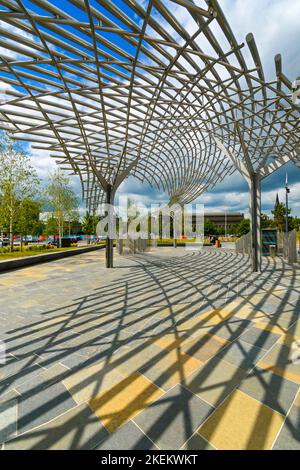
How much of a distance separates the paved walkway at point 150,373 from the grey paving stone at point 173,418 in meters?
0.01

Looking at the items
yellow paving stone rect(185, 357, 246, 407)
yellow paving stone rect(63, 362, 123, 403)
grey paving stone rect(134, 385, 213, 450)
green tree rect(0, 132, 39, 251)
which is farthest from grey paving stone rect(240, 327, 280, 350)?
green tree rect(0, 132, 39, 251)

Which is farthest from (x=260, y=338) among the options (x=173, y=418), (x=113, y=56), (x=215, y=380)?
(x=113, y=56)

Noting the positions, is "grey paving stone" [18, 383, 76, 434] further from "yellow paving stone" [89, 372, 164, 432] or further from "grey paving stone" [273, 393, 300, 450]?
"grey paving stone" [273, 393, 300, 450]

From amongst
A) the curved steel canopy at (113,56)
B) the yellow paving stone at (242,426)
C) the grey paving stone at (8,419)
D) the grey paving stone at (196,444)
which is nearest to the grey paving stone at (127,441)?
the grey paving stone at (196,444)

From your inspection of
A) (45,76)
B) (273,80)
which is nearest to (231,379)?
(273,80)

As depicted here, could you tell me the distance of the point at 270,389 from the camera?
3.14 m

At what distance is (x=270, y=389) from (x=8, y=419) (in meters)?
3.66

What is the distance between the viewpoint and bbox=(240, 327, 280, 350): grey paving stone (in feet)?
14.7

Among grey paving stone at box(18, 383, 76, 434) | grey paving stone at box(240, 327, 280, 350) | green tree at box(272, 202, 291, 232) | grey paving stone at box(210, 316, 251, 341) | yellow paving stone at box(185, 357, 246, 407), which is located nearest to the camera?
grey paving stone at box(18, 383, 76, 434)

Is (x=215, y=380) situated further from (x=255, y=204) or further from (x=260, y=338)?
(x=255, y=204)

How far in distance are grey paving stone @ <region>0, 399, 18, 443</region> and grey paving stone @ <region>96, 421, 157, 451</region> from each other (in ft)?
3.70

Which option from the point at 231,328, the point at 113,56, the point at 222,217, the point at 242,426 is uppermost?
the point at 113,56

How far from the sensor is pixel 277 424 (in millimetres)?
2543

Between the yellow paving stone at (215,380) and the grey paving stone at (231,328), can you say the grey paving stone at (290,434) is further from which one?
the grey paving stone at (231,328)
